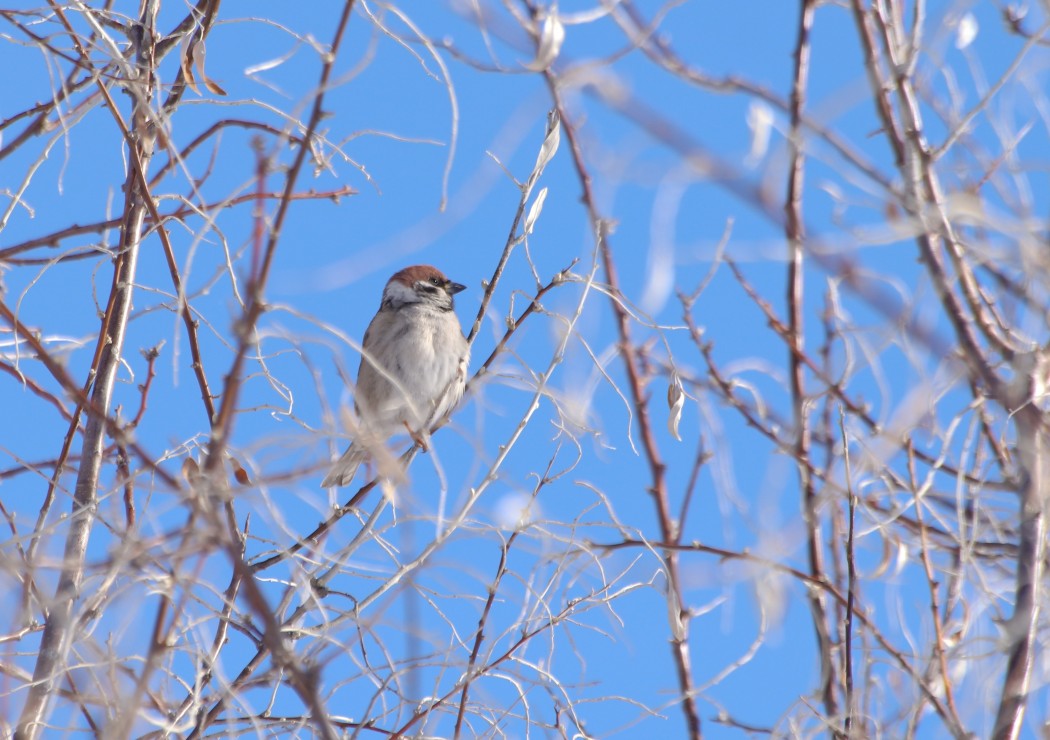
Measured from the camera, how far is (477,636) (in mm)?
1962

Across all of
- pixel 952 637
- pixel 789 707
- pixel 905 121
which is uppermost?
pixel 905 121

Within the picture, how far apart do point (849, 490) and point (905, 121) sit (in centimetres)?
52

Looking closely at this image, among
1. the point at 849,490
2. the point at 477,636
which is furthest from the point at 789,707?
the point at 477,636

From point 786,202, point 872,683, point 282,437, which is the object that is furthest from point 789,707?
point 282,437

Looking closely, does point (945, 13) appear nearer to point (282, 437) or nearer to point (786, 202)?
point (786, 202)

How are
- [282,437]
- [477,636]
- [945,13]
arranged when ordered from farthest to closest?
[477,636]
[282,437]
[945,13]

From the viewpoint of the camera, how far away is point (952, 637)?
6.94 feet

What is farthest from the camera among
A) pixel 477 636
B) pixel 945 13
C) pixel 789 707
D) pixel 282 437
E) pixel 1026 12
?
pixel 477 636

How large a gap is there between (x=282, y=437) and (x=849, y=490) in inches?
30.9

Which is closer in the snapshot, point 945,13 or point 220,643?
point 945,13

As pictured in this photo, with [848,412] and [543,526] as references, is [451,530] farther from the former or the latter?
[848,412]

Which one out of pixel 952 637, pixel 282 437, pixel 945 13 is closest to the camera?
pixel 945 13

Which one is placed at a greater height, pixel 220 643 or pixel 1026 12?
pixel 1026 12

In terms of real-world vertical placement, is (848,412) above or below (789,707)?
above
